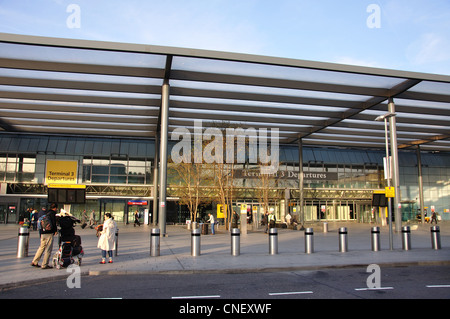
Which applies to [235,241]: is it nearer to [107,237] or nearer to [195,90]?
[107,237]

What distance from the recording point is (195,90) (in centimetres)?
2291

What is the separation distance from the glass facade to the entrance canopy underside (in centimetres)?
493

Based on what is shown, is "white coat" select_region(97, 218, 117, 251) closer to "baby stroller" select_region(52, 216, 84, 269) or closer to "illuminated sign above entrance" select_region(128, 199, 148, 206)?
"baby stroller" select_region(52, 216, 84, 269)

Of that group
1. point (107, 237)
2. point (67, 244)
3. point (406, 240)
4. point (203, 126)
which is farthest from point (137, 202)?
point (406, 240)

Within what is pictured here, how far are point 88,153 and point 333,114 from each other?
25423mm

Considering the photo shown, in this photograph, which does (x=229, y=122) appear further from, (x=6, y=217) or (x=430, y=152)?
(x=430, y=152)

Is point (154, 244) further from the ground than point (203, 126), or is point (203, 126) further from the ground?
point (203, 126)

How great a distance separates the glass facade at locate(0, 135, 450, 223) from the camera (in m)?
35.9

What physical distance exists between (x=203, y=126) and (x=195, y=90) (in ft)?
23.3

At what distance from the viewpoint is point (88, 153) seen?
37844 mm

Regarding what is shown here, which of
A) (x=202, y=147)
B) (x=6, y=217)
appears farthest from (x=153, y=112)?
(x=6, y=217)

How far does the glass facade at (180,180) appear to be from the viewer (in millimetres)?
35938

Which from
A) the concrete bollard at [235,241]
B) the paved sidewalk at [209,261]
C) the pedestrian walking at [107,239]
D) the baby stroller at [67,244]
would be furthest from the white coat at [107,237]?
the concrete bollard at [235,241]

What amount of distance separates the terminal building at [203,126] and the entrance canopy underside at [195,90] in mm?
86
